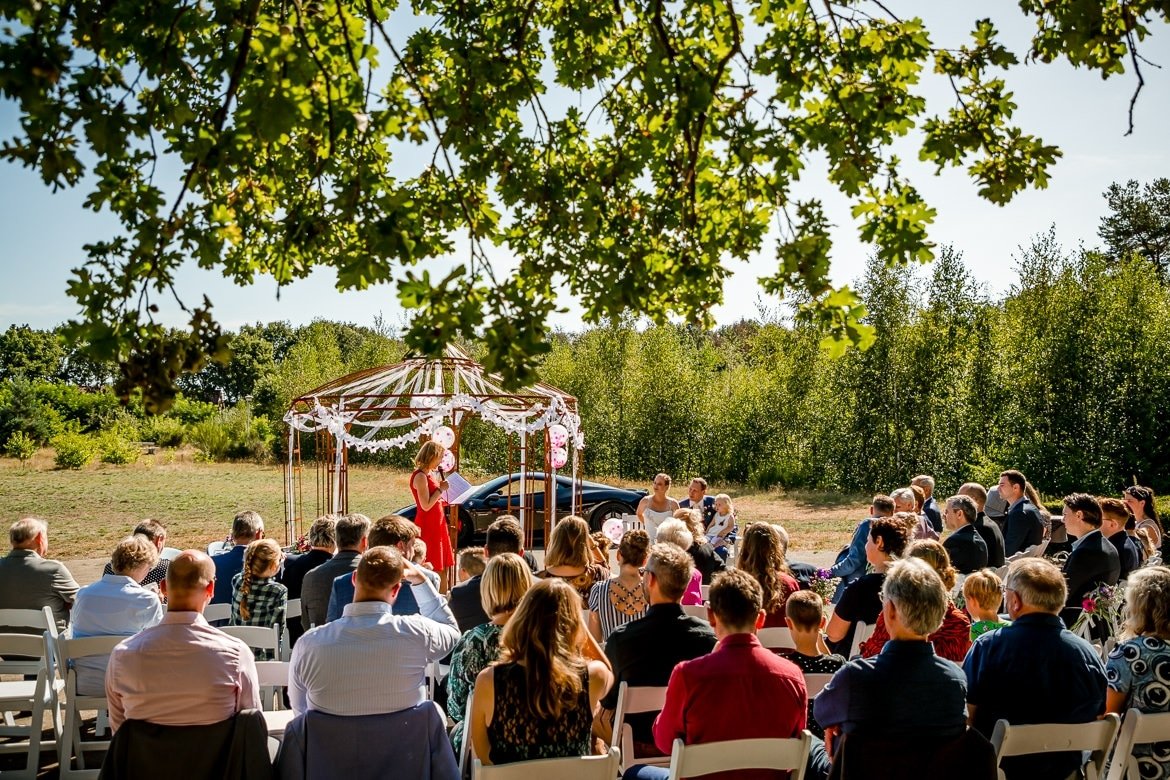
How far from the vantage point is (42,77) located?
2.92 metres

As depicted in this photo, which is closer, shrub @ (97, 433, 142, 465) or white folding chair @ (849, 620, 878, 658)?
white folding chair @ (849, 620, 878, 658)

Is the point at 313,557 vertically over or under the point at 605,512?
over

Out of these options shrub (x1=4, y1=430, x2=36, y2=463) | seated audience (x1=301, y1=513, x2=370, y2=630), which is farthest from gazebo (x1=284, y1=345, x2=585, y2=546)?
shrub (x1=4, y1=430, x2=36, y2=463)

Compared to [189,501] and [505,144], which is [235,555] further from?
[189,501]

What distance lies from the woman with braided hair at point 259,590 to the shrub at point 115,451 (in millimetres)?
36200

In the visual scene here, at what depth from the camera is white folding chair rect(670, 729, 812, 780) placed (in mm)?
3178

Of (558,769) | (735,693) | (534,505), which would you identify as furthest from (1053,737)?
(534,505)

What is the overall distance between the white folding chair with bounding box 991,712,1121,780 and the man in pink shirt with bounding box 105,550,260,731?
10.3 feet

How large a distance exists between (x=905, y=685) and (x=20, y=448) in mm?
43106

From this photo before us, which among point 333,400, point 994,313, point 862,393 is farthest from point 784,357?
point 333,400

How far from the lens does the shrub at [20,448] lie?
3788 centimetres

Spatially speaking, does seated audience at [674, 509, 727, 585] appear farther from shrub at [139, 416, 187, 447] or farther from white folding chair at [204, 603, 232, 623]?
shrub at [139, 416, 187, 447]

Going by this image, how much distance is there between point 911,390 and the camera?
25.0m

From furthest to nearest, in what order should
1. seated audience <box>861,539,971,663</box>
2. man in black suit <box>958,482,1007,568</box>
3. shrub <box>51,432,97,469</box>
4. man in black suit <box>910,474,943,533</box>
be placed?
shrub <box>51,432,97,469</box>
man in black suit <box>910,474,943,533</box>
man in black suit <box>958,482,1007,568</box>
seated audience <box>861,539,971,663</box>
